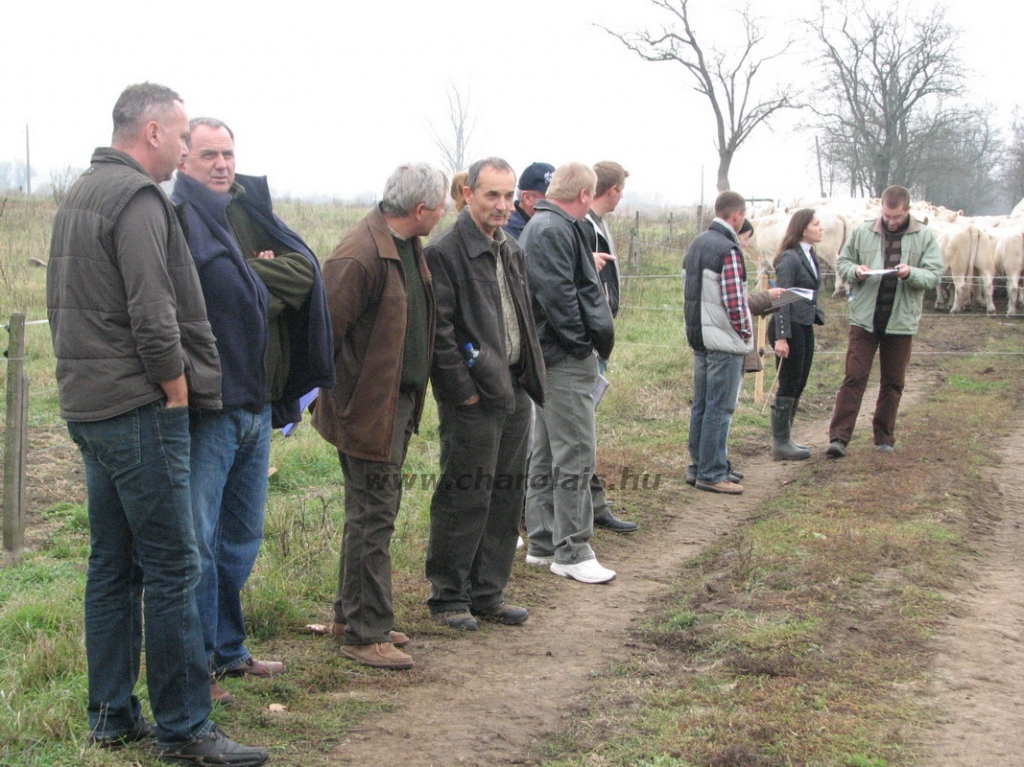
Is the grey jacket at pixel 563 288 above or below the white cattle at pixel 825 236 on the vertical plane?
below

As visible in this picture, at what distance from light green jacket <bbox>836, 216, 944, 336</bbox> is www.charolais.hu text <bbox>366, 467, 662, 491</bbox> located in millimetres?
2180

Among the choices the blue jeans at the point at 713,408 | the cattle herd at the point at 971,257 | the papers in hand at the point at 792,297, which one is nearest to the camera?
the blue jeans at the point at 713,408

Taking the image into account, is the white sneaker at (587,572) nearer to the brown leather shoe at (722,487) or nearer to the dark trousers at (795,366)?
the brown leather shoe at (722,487)

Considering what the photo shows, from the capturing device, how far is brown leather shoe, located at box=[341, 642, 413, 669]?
13.6 feet

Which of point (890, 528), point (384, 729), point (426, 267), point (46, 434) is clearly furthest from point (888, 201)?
point (46, 434)

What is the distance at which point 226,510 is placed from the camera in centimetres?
383

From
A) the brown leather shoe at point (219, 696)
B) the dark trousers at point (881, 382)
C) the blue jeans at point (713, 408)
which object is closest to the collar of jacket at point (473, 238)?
the brown leather shoe at point (219, 696)

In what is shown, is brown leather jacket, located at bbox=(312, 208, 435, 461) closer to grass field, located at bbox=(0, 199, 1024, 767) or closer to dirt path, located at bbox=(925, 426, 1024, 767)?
grass field, located at bbox=(0, 199, 1024, 767)

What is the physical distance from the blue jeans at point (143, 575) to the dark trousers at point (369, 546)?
100cm

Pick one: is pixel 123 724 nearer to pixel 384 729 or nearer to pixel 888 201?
pixel 384 729

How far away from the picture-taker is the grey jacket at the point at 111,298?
115 inches

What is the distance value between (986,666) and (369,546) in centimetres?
248

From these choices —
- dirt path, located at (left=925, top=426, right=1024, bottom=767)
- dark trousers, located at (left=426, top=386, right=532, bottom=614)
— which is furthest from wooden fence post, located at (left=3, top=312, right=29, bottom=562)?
dirt path, located at (left=925, top=426, right=1024, bottom=767)

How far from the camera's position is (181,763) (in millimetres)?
3184
